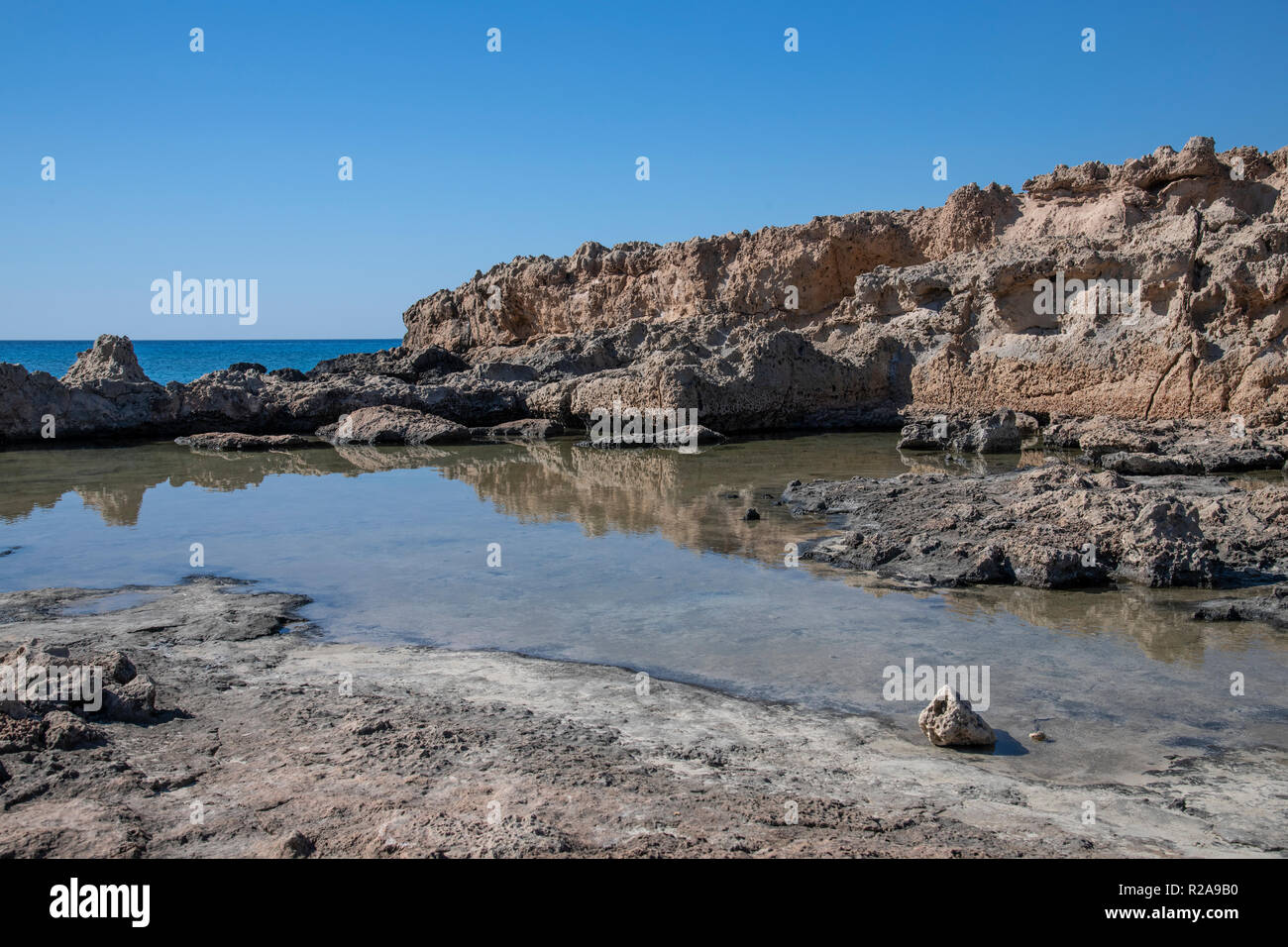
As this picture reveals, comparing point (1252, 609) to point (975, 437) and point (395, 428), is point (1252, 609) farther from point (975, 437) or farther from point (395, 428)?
point (395, 428)

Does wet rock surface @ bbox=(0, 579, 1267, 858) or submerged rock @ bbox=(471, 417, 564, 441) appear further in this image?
submerged rock @ bbox=(471, 417, 564, 441)

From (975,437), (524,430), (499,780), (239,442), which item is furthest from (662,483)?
(239,442)

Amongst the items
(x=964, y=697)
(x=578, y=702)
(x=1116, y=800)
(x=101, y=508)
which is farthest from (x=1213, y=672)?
(x=101, y=508)

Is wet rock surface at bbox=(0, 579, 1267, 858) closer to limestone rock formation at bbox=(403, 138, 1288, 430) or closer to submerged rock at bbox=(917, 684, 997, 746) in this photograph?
submerged rock at bbox=(917, 684, 997, 746)

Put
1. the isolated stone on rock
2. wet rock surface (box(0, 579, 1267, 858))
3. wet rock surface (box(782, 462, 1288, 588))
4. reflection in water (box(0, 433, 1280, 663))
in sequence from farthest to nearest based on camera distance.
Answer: the isolated stone on rock, wet rock surface (box(782, 462, 1288, 588)), reflection in water (box(0, 433, 1280, 663)), wet rock surface (box(0, 579, 1267, 858))

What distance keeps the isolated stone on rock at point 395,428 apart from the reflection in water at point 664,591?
4.35m

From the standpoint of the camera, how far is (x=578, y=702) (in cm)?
455

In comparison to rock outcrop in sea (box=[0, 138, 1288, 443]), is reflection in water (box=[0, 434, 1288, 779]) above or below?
below

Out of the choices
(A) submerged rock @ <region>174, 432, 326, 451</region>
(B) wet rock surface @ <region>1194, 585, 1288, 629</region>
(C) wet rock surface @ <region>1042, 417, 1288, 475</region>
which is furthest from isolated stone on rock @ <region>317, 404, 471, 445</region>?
(B) wet rock surface @ <region>1194, 585, 1288, 629</region>

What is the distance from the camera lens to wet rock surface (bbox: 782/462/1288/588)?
22.3 ft

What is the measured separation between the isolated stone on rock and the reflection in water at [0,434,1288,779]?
4.35 m

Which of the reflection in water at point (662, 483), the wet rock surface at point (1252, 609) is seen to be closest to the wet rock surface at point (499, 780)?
the reflection in water at point (662, 483)
